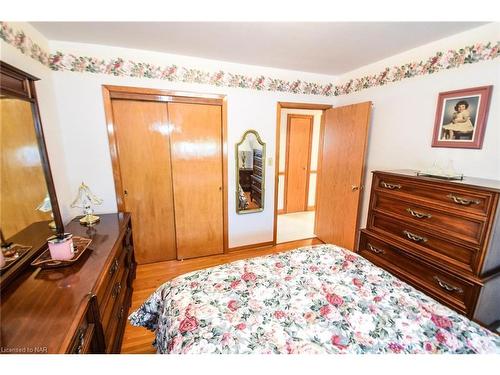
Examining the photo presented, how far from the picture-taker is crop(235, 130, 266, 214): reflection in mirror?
2525 millimetres

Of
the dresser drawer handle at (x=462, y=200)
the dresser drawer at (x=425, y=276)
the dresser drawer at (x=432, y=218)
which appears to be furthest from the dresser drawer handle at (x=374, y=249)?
the dresser drawer handle at (x=462, y=200)

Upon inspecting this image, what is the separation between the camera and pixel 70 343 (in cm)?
74

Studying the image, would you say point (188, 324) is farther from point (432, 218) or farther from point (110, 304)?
point (432, 218)

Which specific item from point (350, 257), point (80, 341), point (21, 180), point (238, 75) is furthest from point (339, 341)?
point (238, 75)

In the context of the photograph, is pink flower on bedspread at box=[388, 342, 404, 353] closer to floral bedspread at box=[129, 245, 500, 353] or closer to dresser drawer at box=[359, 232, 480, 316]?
floral bedspread at box=[129, 245, 500, 353]

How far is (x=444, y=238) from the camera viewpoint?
55.6 inches

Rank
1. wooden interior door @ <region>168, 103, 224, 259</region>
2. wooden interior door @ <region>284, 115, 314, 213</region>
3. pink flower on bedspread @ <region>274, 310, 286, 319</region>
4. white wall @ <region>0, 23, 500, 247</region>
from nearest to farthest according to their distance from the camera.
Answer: pink flower on bedspread @ <region>274, 310, 286, 319</region>
white wall @ <region>0, 23, 500, 247</region>
wooden interior door @ <region>168, 103, 224, 259</region>
wooden interior door @ <region>284, 115, 314, 213</region>

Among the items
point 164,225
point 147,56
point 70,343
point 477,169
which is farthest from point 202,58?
point 477,169

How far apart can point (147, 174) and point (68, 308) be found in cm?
159

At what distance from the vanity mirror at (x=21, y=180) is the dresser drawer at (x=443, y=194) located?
2.38m

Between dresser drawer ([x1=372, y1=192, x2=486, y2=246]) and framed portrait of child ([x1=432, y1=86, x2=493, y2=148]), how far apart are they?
2.06ft

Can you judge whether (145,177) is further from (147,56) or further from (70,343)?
(70,343)

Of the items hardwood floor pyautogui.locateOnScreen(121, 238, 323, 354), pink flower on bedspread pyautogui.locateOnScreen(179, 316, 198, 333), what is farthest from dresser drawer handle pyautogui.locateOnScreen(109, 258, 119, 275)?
pink flower on bedspread pyautogui.locateOnScreen(179, 316, 198, 333)
